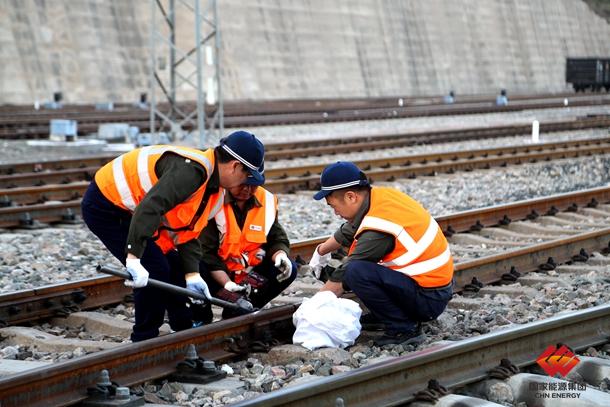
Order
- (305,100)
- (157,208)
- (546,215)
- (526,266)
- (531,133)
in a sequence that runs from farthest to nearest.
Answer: (305,100)
(531,133)
(546,215)
(526,266)
(157,208)

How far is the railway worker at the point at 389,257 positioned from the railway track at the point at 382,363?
1.17 feet

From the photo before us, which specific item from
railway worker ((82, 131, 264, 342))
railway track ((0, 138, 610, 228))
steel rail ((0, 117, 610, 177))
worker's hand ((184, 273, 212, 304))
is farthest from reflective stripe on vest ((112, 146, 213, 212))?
steel rail ((0, 117, 610, 177))

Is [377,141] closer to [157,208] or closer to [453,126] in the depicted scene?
[453,126]

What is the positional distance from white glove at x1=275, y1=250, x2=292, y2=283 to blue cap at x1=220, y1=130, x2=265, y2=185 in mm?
936

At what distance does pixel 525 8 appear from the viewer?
59.6 metres

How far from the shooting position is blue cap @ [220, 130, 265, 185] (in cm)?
601

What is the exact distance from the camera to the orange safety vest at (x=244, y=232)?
685cm

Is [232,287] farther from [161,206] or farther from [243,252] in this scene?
[161,206]

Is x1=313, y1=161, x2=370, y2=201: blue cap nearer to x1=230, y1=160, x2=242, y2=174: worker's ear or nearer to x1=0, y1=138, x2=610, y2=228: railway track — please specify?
x1=230, y1=160, x2=242, y2=174: worker's ear

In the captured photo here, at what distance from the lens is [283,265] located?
6906 millimetres

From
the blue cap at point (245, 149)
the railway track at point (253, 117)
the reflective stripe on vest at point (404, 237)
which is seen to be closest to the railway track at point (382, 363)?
the reflective stripe on vest at point (404, 237)

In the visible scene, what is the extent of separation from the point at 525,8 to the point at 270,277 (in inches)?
2162

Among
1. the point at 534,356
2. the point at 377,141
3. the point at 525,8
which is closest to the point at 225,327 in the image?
the point at 534,356

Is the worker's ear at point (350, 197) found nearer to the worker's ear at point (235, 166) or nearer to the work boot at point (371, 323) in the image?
the worker's ear at point (235, 166)
